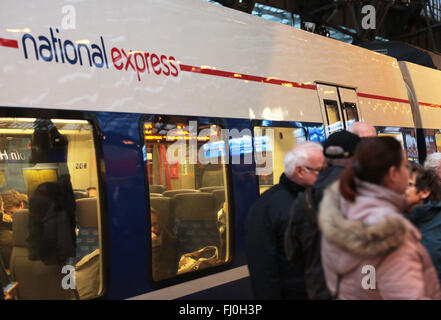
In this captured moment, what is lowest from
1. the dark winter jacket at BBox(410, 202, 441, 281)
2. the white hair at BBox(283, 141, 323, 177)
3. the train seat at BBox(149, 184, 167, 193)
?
the dark winter jacket at BBox(410, 202, 441, 281)

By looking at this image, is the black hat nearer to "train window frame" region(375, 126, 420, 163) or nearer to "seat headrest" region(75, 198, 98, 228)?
"seat headrest" region(75, 198, 98, 228)

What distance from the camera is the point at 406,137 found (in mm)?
7820

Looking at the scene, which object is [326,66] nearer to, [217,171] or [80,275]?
[217,171]

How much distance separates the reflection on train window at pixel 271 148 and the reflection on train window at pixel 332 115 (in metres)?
0.75

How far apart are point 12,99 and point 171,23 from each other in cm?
155

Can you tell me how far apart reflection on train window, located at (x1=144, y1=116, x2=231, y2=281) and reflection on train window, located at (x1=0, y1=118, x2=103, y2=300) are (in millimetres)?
491

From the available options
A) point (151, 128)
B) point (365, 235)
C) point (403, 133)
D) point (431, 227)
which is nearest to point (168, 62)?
point (151, 128)

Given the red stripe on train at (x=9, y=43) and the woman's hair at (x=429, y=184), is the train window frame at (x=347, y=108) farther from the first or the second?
the red stripe on train at (x=9, y=43)

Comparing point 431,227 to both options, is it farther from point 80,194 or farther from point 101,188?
point 80,194

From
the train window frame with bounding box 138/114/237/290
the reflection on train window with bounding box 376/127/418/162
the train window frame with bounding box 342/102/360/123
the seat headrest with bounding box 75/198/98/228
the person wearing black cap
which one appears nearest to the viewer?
the person wearing black cap

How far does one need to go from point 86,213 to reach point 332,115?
3.24m

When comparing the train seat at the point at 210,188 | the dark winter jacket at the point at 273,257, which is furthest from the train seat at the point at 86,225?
the dark winter jacket at the point at 273,257

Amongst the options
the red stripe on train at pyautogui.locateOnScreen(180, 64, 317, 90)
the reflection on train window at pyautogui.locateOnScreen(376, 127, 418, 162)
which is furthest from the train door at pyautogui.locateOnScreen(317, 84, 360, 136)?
the reflection on train window at pyautogui.locateOnScreen(376, 127, 418, 162)

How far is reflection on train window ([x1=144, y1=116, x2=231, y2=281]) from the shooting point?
13.6 ft
